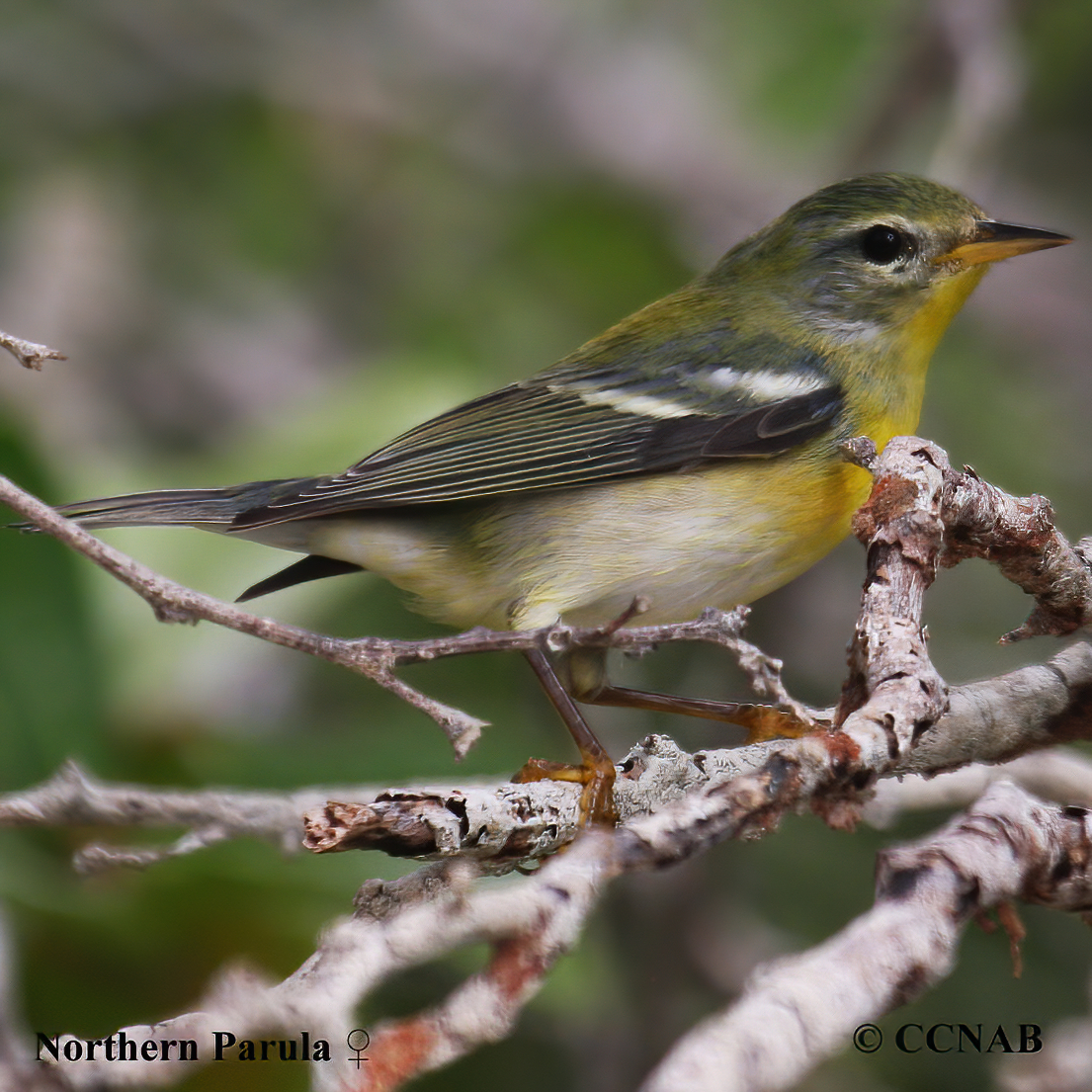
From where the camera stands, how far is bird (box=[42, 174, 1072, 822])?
10.3ft

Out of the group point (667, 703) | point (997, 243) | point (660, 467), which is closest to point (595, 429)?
point (660, 467)

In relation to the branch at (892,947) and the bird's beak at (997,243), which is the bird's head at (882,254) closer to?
the bird's beak at (997,243)

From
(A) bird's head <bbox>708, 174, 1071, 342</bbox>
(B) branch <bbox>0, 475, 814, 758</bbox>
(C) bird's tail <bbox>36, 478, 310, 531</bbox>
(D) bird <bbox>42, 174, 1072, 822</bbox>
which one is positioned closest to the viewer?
(B) branch <bbox>0, 475, 814, 758</bbox>

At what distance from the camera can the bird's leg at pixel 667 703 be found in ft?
10.6

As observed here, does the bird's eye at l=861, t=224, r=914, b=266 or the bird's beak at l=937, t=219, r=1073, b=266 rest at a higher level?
the bird's eye at l=861, t=224, r=914, b=266

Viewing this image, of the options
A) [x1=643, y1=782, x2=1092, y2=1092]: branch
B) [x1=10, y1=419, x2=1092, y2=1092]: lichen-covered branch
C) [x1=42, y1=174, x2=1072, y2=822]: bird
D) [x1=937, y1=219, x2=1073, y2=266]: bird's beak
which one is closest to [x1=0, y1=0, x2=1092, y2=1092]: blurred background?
[x1=42, y1=174, x2=1072, y2=822]: bird

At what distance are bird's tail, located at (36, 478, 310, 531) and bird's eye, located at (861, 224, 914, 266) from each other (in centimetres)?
177

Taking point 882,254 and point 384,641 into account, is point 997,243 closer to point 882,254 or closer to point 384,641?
point 882,254

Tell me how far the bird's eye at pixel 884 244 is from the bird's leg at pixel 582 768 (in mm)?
1545

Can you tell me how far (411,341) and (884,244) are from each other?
7.18 feet

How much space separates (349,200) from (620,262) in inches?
75.5

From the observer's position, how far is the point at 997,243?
3.37m

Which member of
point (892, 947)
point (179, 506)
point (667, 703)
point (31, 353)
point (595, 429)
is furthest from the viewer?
point (595, 429)

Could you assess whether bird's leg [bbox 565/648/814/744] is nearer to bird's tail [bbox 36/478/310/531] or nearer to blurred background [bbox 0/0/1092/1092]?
blurred background [bbox 0/0/1092/1092]
